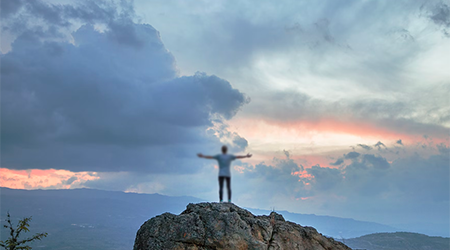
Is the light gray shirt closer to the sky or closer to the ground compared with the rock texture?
closer to the sky

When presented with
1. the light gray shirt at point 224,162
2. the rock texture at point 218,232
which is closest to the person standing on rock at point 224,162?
the light gray shirt at point 224,162

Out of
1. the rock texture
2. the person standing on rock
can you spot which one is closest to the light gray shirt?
the person standing on rock

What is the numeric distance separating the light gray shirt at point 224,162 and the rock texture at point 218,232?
6.75 ft

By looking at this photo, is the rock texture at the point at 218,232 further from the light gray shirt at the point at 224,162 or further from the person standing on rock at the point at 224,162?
the light gray shirt at the point at 224,162

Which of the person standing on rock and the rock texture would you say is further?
the person standing on rock

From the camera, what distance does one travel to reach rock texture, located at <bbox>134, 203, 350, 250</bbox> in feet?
61.7

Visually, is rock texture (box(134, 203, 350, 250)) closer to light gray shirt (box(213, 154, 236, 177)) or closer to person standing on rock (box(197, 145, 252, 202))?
person standing on rock (box(197, 145, 252, 202))

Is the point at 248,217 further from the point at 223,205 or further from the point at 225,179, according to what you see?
the point at 225,179

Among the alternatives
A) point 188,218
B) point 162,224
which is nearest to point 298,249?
point 188,218

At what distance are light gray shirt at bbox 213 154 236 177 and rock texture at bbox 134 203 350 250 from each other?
2.06 meters

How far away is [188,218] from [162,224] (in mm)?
1407

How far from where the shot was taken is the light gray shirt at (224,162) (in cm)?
2234

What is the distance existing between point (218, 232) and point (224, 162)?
4.70 meters

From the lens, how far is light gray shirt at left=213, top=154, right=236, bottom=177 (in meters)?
22.3
